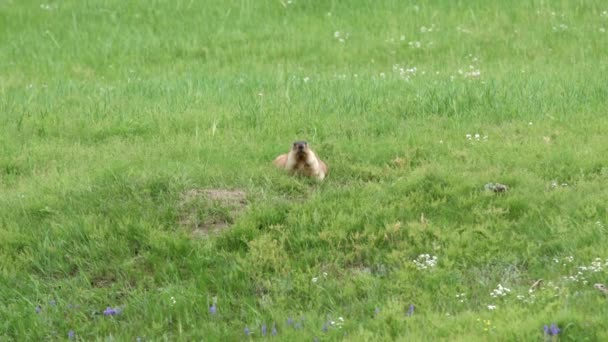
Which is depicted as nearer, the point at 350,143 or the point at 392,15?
the point at 350,143

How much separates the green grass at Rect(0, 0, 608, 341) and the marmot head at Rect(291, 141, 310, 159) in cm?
22

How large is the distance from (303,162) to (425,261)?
4.71ft

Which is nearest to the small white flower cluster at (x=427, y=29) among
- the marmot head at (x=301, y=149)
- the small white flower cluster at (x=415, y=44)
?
the small white flower cluster at (x=415, y=44)

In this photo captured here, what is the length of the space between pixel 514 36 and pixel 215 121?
486 cm

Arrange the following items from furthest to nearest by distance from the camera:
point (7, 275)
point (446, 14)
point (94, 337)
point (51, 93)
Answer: point (446, 14)
point (51, 93)
point (7, 275)
point (94, 337)

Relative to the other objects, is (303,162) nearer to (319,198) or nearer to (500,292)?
(319,198)

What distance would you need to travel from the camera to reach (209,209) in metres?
7.23

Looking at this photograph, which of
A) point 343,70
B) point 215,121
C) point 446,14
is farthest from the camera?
point 446,14

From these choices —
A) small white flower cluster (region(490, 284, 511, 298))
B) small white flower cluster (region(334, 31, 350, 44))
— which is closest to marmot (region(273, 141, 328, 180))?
small white flower cluster (region(490, 284, 511, 298))

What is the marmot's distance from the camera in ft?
24.3

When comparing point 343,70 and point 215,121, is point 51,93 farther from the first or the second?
point 343,70

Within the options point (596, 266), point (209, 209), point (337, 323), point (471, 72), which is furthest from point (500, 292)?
point (471, 72)

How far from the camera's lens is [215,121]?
9102 mm

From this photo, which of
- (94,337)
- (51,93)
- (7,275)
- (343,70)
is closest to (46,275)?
(7,275)
